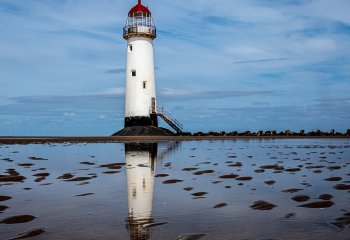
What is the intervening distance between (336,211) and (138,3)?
45.6m

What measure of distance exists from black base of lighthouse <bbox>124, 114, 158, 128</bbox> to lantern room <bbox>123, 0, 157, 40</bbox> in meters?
10.2

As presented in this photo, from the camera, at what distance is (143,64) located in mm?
46969

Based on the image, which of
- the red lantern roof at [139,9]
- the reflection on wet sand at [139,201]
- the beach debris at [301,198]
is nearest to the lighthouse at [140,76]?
the red lantern roof at [139,9]

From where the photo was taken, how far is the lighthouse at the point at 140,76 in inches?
1845

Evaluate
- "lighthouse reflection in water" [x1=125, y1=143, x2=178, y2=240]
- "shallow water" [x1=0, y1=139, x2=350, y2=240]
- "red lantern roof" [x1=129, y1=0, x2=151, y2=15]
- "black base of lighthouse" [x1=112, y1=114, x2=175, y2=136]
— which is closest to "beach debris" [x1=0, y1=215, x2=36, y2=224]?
"shallow water" [x1=0, y1=139, x2=350, y2=240]

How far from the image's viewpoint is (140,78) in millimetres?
46906

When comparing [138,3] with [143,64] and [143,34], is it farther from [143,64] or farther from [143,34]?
[143,64]

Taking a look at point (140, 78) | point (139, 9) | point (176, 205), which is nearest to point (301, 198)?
point (176, 205)

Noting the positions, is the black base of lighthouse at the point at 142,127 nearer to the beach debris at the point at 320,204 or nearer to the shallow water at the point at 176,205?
the shallow water at the point at 176,205

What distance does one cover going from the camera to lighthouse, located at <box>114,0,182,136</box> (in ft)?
154

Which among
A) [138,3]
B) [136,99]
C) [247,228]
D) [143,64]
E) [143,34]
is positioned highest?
[138,3]

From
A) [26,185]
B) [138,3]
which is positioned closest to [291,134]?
[138,3]

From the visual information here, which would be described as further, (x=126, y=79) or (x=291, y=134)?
(x=291, y=134)

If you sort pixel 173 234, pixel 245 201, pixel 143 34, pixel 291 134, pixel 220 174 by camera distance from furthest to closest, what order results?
pixel 291 134 → pixel 143 34 → pixel 220 174 → pixel 245 201 → pixel 173 234
